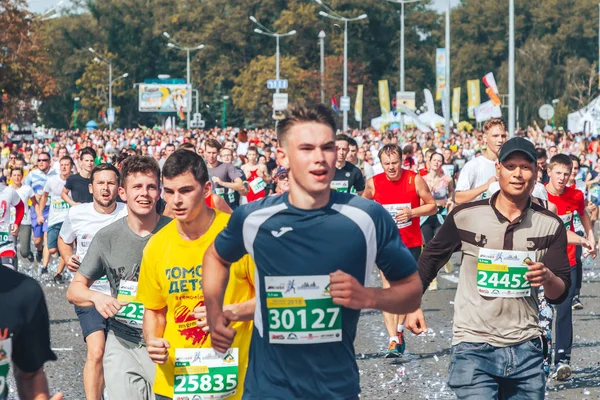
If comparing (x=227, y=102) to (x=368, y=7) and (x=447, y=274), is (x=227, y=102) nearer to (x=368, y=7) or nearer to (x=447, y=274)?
(x=368, y=7)

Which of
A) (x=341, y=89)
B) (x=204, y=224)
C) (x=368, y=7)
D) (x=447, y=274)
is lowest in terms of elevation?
(x=447, y=274)

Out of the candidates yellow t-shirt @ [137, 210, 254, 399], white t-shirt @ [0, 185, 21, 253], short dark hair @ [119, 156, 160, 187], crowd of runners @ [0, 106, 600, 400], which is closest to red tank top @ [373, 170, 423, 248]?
crowd of runners @ [0, 106, 600, 400]

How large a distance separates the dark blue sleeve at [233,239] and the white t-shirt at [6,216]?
308 inches

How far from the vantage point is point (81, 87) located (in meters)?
124

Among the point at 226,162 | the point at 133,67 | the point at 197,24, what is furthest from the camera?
the point at 133,67

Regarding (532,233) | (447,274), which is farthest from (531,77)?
(532,233)

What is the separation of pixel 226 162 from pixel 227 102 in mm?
96878

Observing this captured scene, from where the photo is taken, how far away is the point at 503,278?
5.91 meters

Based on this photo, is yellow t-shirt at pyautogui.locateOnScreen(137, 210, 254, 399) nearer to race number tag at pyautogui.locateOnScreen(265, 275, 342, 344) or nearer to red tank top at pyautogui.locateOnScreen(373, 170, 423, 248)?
race number tag at pyautogui.locateOnScreen(265, 275, 342, 344)

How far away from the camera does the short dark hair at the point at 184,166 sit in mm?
5777

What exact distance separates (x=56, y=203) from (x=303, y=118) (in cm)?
1248

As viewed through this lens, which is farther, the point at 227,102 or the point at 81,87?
the point at 81,87

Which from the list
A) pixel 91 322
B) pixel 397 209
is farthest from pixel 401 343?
pixel 91 322

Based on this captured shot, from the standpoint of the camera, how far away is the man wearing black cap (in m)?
5.89
